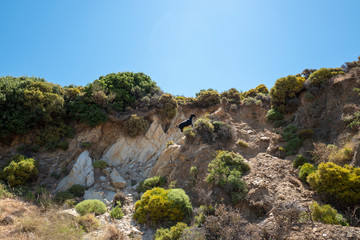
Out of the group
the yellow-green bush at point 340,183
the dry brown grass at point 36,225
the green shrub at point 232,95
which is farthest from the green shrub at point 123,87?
the yellow-green bush at point 340,183

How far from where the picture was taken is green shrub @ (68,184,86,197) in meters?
12.5

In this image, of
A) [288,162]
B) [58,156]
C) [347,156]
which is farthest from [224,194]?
[58,156]

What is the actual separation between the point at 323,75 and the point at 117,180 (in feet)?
55.4

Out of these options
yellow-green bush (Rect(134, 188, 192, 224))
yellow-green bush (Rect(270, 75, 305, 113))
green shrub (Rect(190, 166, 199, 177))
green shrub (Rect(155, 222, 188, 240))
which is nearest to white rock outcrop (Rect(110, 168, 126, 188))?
yellow-green bush (Rect(134, 188, 192, 224))

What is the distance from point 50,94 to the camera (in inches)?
618

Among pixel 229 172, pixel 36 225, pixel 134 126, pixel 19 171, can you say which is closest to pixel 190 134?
pixel 229 172

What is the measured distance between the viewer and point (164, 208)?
30.6 ft

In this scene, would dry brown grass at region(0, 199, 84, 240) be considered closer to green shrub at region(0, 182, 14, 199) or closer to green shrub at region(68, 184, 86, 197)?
green shrub at region(0, 182, 14, 199)

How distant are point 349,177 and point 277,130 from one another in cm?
683

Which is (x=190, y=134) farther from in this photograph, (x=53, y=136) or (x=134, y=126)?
(x=53, y=136)

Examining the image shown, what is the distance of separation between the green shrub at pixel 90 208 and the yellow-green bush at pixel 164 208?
2.01m

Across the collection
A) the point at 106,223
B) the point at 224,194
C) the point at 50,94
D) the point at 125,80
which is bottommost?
the point at 106,223

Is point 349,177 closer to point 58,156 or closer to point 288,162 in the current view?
point 288,162

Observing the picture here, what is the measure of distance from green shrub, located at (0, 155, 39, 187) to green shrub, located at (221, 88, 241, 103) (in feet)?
55.2
